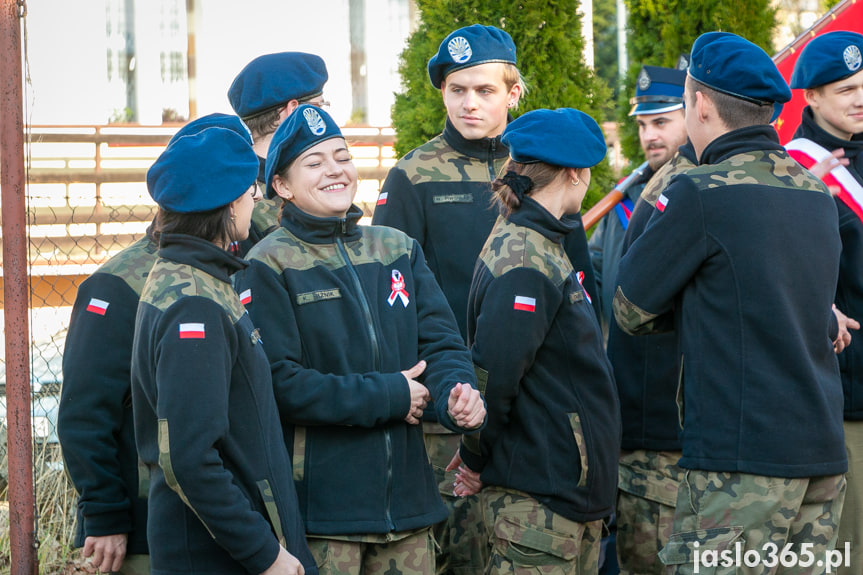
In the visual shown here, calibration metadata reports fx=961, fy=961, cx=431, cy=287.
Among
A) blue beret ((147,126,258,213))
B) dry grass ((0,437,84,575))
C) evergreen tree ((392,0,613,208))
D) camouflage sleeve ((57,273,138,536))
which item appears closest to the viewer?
blue beret ((147,126,258,213))

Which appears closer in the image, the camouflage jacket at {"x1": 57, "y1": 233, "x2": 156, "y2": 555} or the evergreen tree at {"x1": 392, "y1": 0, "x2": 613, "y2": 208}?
the camouflage jacket at {"x1": 57, "y1": 233, "x2": 156, "y2": 555}

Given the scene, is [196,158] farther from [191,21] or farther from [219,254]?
[191,21]

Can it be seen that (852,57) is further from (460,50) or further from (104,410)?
(104,410)

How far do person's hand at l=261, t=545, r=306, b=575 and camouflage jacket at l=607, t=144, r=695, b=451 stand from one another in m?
1.79

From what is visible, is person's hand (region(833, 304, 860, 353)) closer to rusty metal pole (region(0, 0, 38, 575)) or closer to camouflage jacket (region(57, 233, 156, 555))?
camouflage jacket (region(57, 233, 156, 555))

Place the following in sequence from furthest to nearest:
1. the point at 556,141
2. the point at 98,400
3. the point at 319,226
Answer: the point at 556,141, the point at 319,226, the point at 98,400

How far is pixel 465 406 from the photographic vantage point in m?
2.84

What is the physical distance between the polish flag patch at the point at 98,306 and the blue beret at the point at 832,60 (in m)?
2.82

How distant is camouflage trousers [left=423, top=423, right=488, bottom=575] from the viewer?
397 cm

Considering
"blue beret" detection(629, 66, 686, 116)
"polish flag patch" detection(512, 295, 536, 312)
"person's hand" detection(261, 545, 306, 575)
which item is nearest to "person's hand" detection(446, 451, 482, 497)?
"polish flag patch" detection(512, 295, 536, 312)

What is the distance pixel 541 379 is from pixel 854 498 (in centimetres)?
133

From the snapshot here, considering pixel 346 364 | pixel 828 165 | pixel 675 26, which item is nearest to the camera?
pixel 346 364

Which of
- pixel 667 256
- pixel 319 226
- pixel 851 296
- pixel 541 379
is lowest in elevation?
pixel 541 379

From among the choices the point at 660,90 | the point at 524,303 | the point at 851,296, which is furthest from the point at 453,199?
the point at 851,296
